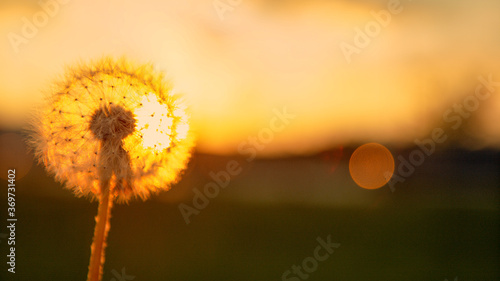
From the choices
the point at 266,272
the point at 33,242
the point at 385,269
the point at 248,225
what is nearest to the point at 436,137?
the point at 385,269

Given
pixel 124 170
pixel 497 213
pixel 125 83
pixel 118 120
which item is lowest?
pixel 124 170

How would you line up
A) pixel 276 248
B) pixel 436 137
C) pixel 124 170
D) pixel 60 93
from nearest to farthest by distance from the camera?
1. pixel 124 170
2. pixel 60 93
3. pixel 436 137
4. pixel 276 248

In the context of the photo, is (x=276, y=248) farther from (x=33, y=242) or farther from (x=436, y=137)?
(x=33, y=242)

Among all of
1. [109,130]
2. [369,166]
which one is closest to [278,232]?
[369,166]

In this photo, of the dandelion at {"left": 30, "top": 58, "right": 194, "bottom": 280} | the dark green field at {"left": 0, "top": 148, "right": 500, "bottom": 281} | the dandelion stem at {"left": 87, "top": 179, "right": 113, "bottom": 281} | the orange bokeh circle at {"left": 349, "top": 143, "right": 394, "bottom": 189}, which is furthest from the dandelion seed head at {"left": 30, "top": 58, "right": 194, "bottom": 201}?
the orange bokeh circle at {"left": 349, "top": 143, "right": 394, "bottom": 189}

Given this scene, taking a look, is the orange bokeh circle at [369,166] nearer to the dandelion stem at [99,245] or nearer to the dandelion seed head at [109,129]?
the dandelion seed head at [109,129]

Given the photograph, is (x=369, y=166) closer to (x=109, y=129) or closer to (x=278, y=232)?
(x=278, y=232)

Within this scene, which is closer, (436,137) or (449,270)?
(436,137)

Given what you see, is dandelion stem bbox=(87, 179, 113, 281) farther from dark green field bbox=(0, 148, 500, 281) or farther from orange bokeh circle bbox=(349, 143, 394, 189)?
orange bokeh circle bbox=(349, 143, 394, 189)

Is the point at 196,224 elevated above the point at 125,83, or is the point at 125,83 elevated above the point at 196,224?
the point at 196,224
